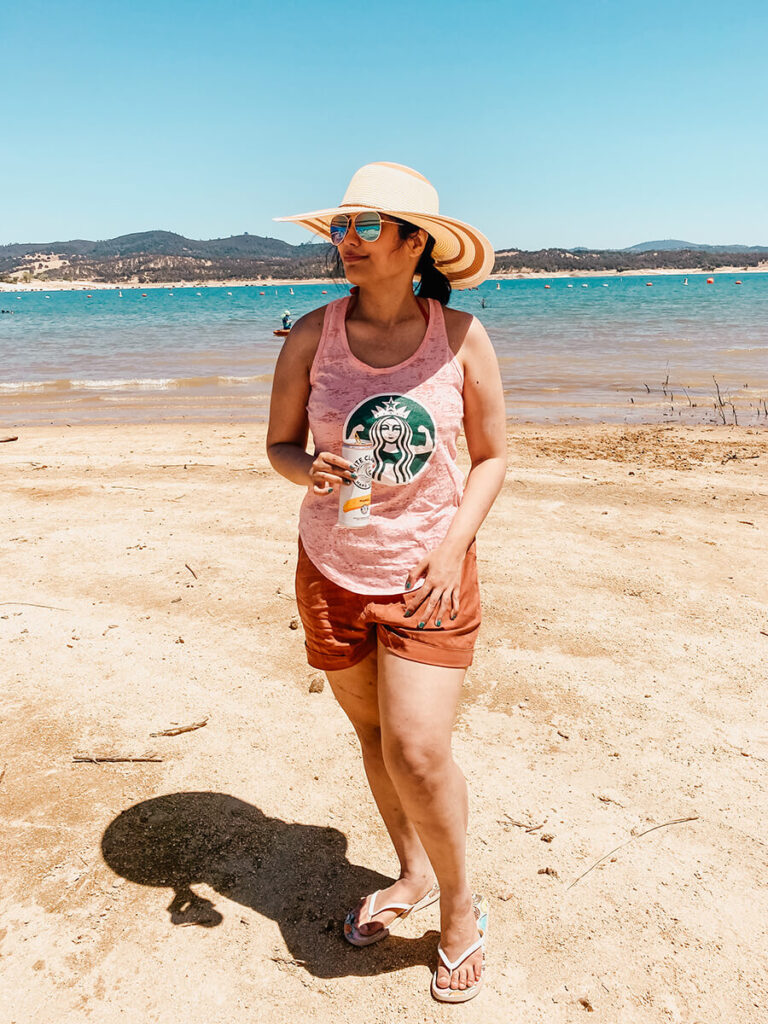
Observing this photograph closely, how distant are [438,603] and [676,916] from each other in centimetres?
136

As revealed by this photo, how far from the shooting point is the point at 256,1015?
83.3 inches

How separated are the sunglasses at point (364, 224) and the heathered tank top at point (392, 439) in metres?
0.18

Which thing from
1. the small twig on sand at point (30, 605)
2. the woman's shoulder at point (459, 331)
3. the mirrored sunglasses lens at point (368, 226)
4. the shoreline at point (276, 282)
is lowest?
the small twig on sand at point (30, 605)

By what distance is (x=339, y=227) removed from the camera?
2.03m

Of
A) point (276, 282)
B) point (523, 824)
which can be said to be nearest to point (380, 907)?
point (523, 824)

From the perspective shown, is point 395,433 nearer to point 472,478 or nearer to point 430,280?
point 472,478

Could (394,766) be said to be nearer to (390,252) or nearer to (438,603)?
(438,603)

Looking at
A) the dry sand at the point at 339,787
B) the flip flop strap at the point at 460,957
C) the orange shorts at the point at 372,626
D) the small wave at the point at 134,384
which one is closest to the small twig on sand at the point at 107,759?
the dry sand at the point at 339,787

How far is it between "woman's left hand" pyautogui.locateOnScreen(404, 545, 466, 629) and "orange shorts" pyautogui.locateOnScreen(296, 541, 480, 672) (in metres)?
0.02

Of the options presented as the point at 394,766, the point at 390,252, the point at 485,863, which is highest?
the point at 390,252

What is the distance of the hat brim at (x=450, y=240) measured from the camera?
2.03 meters

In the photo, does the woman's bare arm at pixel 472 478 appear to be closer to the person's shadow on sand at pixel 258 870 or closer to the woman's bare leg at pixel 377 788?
the woman's bare leg at pixel 377 788

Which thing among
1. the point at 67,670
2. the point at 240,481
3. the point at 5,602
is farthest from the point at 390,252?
the point at 240,481

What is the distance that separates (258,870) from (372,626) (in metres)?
1.18
